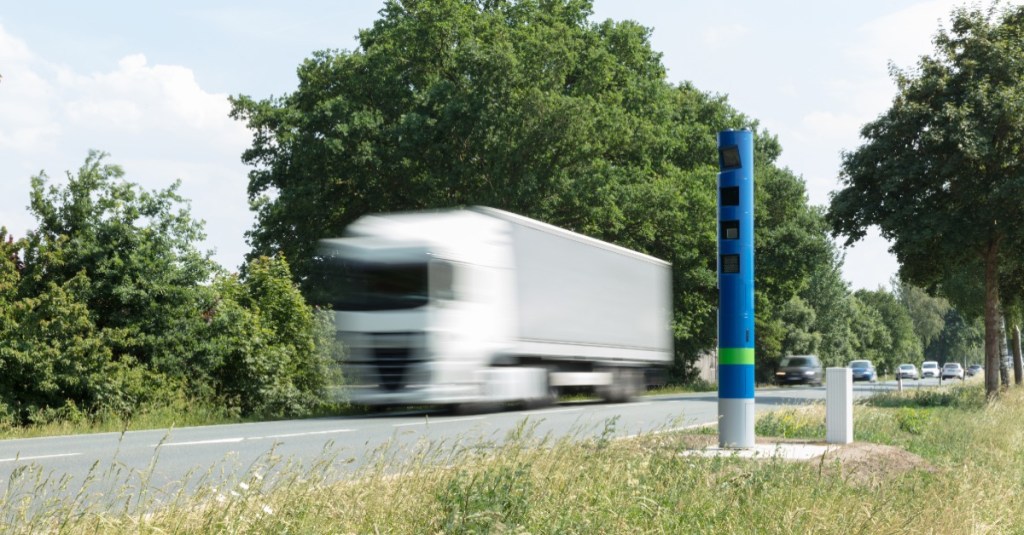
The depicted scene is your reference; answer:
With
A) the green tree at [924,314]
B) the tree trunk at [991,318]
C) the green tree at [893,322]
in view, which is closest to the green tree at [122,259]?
the tree trunk at [991,318]

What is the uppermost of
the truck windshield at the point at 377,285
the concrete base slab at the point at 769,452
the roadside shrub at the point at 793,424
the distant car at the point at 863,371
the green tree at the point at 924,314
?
the green tree at the point at 924,314

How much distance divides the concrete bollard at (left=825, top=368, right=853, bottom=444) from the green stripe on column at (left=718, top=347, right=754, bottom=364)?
1.20 meters

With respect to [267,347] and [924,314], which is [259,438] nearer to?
[267,347]

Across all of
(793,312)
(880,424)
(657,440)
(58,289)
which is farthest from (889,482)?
(793,312)

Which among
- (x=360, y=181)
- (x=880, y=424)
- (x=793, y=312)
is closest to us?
(x=880, y=424)

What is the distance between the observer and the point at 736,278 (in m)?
11.9

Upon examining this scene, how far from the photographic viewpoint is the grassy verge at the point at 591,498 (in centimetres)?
578

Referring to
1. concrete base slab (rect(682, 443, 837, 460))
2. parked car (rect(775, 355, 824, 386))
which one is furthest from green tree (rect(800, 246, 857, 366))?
concrete base slab (rect(682, 443, 837, 460))

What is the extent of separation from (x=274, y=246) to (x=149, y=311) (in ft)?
49.3

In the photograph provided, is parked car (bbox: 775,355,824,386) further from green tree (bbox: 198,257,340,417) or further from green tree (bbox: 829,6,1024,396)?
green tree (bbox: 198,257,340,417)

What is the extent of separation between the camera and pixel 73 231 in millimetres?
21828

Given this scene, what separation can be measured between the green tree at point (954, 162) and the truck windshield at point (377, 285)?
1415 centimetres

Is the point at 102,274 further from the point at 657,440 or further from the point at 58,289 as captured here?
the point at 657,440

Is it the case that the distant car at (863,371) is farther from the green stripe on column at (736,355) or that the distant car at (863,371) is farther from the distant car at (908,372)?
the green stripe on column at (736,355)
